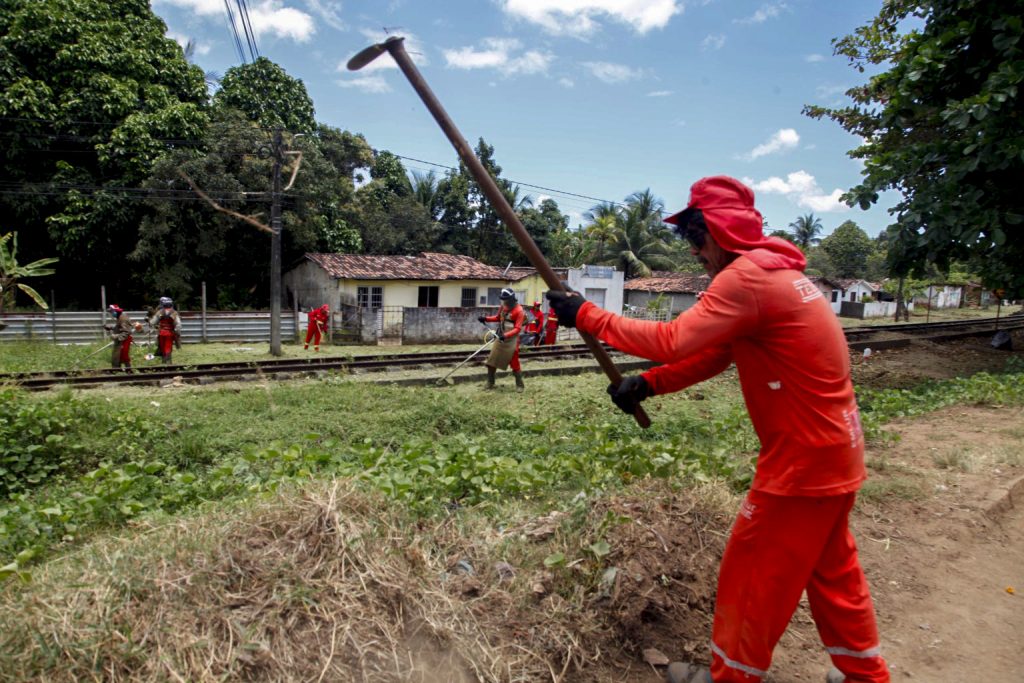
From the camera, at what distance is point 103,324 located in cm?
1780

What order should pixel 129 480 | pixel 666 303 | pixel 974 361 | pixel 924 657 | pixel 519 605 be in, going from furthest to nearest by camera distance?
pixel 666 303
pixel 974 361
pixel 129 480
pixel 924 657
pixel 519 605

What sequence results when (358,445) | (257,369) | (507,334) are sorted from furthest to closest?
1. (257,369)
2. (507,334)
3. (358,445)

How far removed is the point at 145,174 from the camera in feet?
68.6

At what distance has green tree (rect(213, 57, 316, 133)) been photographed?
24578 millimetres

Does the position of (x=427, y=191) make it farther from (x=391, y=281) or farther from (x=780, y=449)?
(x=780, y=449)

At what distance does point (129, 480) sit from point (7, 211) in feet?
74.9

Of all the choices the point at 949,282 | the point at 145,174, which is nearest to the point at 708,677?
the point at 145,174

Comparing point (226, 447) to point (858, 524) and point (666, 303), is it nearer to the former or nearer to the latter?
point (858, 524)

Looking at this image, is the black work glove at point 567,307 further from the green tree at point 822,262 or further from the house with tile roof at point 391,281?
the green tree at point 822,262

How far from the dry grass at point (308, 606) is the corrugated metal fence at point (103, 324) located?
16.0 meters

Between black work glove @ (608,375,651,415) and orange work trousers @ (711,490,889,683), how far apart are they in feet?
2.24

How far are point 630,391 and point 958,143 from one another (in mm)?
10475

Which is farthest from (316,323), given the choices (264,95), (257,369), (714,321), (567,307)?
(714,321)

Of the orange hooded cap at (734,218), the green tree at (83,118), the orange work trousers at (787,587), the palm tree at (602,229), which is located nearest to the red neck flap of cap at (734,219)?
the orange hooded cap at (734,218)
